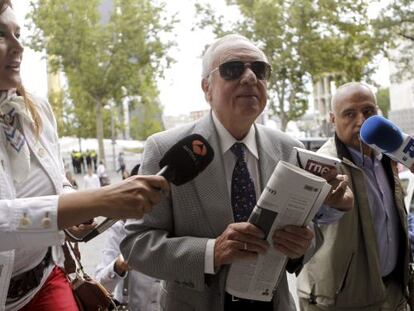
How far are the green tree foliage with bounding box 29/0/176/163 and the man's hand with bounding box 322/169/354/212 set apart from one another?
21988 mm

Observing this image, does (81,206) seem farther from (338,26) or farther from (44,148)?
(338,26)

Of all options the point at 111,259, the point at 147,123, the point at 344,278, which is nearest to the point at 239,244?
the point at 344,278

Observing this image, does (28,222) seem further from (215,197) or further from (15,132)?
(215,197)

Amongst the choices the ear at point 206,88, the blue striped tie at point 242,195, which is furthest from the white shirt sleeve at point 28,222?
the ear at point 206,88

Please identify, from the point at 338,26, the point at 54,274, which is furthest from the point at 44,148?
the point at 338,26

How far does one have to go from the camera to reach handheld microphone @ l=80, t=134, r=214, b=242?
1.95 meters

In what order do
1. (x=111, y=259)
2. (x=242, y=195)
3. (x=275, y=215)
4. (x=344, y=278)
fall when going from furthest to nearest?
(x=111, y=259) → (x=344, y=278) → (x=242, y=195) → (x=275, y=215)

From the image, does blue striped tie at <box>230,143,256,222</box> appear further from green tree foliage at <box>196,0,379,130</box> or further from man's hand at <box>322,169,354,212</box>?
green tree foliage at <box>196,0,379,130</box>

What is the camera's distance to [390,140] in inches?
119

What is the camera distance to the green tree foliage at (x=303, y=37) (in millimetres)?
18531

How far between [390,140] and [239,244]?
46.6 inches

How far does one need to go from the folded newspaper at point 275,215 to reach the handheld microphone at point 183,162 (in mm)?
252

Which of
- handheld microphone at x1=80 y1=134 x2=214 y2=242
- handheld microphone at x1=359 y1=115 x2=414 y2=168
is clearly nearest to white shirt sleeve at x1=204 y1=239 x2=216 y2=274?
handheld microphone at x1=80 y1=134 x2=214 y2=242

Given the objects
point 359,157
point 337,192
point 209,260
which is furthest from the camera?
point 359,157
